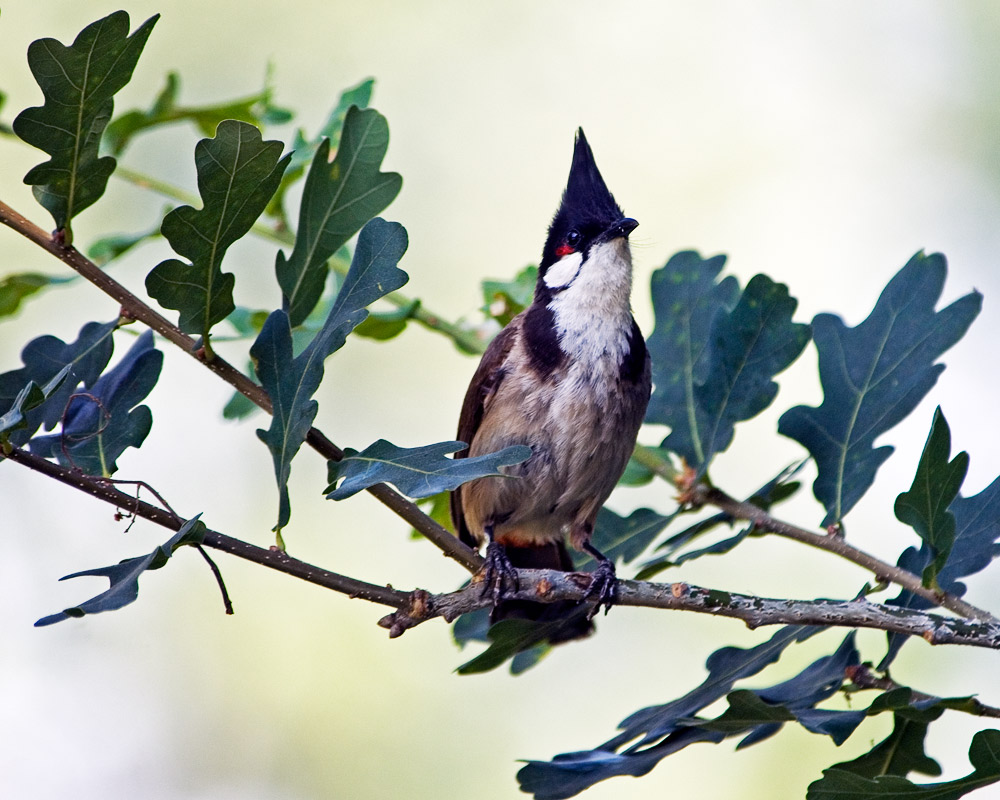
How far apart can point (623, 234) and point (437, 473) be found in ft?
5.57

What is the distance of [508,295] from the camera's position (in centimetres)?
308

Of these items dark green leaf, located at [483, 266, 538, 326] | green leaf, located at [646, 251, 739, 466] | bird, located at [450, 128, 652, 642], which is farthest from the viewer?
dark green leaf, located at [483, 266, 538, 326]

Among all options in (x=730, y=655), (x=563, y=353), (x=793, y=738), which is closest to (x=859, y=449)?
(x=730, y=655)

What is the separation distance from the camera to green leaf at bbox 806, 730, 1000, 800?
166 cm

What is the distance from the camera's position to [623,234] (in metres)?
3.21

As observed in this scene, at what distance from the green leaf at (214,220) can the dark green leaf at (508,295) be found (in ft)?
4.32

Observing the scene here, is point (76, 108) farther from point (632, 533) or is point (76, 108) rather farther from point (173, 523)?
point (632, 533)

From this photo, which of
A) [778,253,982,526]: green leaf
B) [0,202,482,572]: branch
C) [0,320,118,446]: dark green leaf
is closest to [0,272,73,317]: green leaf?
[0,320,118,446]: dark green leaf

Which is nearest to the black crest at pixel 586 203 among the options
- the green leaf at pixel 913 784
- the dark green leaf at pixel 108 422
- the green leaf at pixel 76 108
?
the dark green leaf at pixel 108 422

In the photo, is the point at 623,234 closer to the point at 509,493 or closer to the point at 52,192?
the point at 509,493

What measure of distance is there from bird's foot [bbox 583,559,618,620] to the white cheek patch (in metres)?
0.88

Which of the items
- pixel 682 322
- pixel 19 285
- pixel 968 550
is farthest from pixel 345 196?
pixel 968 550

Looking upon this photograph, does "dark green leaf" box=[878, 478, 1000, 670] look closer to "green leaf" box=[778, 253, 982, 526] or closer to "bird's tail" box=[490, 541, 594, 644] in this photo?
"green leaf" box=[778, 253, 982, 526]

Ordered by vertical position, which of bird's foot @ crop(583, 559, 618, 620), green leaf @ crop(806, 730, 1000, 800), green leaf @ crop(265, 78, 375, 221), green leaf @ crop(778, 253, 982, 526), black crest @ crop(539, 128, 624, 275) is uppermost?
black crest @ crop(539, 128, 624, 275)
